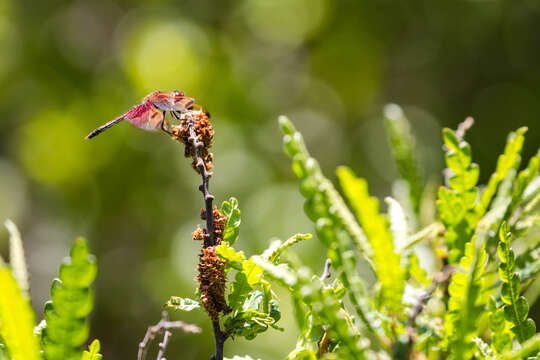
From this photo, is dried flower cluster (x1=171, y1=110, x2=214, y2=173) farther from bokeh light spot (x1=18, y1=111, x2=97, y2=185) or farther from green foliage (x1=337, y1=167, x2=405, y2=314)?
bokeh light spot (x1=18, y1=111, x2=97, y2=185)

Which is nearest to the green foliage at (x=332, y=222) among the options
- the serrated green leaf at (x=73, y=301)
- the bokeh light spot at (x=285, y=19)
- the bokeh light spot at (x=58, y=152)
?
the serrated green leaf at (x=73, y=301)

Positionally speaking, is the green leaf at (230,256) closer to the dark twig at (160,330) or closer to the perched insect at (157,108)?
the dark twig at (160,330)

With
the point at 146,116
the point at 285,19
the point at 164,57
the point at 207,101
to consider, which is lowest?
the point at 146,116

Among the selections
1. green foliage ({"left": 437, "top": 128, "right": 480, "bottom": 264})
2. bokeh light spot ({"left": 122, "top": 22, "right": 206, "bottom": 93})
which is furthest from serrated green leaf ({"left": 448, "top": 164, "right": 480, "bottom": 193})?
bokeh light spot ({"left": 122, "top": 22, "right": 206, "bottom": 93})

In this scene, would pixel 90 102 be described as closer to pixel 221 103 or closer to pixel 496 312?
pixel 221 103

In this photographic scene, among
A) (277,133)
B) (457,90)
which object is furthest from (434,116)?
(277,133)

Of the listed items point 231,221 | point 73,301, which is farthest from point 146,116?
point 73,301

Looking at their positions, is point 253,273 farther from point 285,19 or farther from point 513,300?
point 285,19
